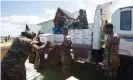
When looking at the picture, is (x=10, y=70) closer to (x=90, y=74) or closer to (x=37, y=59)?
(x=90, y=74)

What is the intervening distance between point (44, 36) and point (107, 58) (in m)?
3.93

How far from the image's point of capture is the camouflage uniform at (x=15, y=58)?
3.87 meters

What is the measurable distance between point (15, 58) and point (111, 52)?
231cm

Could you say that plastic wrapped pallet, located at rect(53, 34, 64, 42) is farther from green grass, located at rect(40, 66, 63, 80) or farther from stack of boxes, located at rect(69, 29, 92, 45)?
green grass, located at rect(40, 66, 63, 80)

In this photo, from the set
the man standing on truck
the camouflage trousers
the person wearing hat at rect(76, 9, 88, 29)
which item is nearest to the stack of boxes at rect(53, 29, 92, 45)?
the camouflage trousers

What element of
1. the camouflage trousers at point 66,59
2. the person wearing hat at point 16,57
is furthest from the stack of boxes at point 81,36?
the person wearing hat at point 16,57

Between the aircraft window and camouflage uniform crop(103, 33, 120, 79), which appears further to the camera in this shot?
the aircraft window

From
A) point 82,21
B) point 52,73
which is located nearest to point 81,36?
point 82,21

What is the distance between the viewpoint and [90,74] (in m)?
7.05

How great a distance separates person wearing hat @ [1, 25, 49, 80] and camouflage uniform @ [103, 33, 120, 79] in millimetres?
1973

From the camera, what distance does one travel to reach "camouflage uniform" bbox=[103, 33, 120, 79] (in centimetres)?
483

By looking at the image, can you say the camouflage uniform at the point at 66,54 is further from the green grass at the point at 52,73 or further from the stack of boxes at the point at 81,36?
the green grass at the point at 52,73

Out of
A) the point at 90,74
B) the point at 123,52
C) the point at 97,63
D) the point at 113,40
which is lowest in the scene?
the point at 90,74

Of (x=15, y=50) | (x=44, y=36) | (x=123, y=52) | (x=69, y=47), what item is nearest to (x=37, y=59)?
(x=44, y=36)
